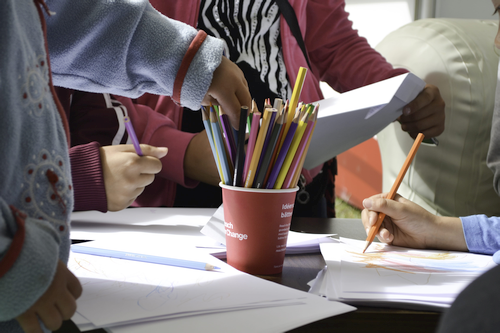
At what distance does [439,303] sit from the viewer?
286 millimetres

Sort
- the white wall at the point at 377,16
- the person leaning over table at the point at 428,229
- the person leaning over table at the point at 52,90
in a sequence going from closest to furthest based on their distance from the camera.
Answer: the person leaning over table at the point at 52,90 → the person leaning over table at the point at 428,229 → the white wall at the point at 377,16

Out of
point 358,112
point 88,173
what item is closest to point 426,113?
Answer: point 358,112

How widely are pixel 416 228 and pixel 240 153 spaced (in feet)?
0.85

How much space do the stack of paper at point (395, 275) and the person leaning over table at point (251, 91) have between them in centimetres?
33

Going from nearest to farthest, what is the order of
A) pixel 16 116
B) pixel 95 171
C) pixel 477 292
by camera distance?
1. pixel 477 292
2. pixel 16 116
3. pixel 95 171

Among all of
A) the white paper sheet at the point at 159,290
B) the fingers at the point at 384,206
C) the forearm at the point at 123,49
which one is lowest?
the fingers at the point at 384,206

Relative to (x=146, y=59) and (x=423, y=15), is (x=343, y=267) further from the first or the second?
(x=423, y=15)

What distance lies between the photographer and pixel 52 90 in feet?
0.93

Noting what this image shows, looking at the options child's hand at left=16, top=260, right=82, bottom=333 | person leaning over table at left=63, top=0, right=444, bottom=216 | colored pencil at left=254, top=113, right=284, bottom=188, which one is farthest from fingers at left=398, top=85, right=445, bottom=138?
child's hand at left=16, top=260, right=82, bottom=333

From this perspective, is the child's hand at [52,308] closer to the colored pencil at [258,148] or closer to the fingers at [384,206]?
the colored pencil at [258,148]

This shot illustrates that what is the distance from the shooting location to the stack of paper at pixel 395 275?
294 mm

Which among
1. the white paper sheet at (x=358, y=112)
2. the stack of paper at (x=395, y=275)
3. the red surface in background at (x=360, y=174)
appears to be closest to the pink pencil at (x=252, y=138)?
the stack of paper at (x=395, y=275)

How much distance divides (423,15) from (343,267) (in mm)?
1453

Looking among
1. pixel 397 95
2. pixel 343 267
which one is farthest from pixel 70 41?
pixel 397 95
